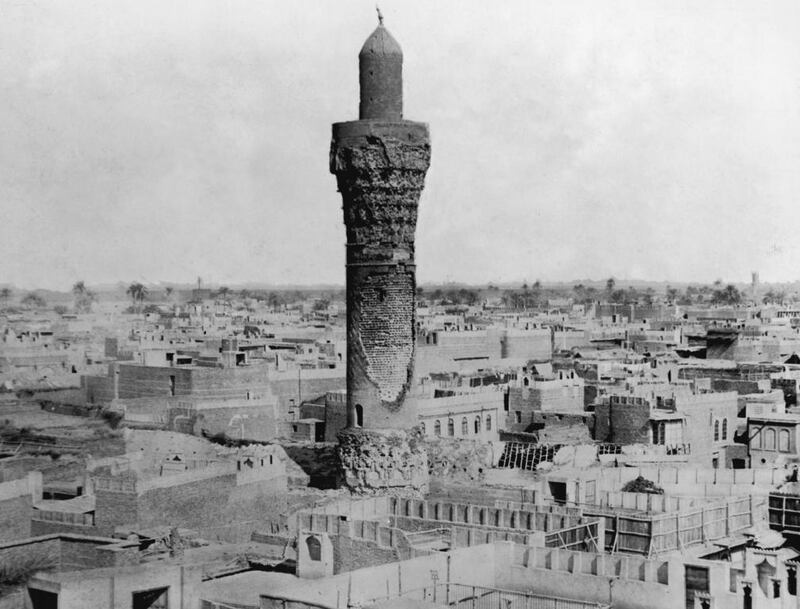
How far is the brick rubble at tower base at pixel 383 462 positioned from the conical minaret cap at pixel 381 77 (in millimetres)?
6113

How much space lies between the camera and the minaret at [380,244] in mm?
23922

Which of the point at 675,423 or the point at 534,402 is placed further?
the point at 534,402

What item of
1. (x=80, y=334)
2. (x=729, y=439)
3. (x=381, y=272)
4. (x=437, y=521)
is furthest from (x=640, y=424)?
(x=80, y=334)

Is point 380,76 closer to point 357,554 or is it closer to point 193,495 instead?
point 193,495

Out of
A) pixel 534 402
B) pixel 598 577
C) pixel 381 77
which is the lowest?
pixel 598 577

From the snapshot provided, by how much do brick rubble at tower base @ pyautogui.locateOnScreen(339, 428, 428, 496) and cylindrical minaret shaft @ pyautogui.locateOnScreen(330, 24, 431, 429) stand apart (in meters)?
0.23

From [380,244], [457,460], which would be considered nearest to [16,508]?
[380,244]

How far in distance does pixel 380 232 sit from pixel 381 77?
300 cm

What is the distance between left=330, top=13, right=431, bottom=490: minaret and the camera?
2392 centimetres

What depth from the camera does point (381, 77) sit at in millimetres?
24406

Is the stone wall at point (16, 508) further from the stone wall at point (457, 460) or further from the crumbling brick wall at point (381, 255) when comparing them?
the stone wall at point (457, 460)

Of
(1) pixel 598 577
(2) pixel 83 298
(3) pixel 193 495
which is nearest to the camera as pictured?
(1) pixel 598 577

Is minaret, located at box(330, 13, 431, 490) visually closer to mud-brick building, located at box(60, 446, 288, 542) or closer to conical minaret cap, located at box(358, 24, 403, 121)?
conical minaret cap, located at box(358, 24, 403, 121)

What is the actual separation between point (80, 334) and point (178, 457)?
157ft
